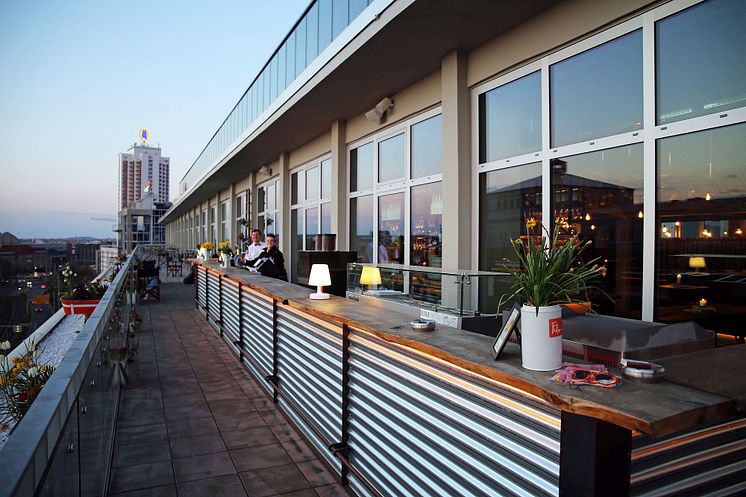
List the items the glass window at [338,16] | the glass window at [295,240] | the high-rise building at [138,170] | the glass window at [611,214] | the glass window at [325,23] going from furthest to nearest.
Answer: the high-rise building at [138,170] < the glass window at [295,240] < the glass window at [325,23] < the glass window at [338,16] < the glass window at [611,214]

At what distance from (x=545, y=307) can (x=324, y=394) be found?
2.07 metres

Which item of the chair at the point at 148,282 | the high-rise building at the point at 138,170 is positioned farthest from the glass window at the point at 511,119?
the high-rise building at the point at 138,170

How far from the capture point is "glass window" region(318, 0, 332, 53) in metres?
7.42

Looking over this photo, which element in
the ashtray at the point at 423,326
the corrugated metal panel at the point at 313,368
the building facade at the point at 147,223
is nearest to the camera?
the ashtray at the point at 423,326

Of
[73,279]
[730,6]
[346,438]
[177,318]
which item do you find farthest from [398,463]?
[177,318]

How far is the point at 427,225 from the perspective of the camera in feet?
23.9

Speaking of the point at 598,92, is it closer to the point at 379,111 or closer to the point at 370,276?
the point at 370,276

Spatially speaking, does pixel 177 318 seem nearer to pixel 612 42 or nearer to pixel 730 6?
pixel 612 42

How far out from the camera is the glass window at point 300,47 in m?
8.51

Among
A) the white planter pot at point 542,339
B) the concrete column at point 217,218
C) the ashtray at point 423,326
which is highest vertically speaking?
the concrete column at point 217,218

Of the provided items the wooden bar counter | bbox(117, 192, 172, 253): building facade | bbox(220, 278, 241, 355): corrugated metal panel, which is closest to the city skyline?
bbox(220, 278, 241, 355): corrugated metal panel

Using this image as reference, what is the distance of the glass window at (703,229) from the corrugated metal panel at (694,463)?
2455mm

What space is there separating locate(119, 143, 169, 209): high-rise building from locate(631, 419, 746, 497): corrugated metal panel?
418ft

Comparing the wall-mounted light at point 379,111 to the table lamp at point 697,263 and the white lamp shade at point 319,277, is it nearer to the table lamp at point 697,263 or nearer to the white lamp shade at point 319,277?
the white lamp shade at point 319,277
